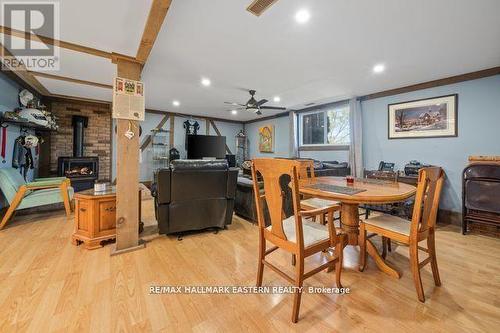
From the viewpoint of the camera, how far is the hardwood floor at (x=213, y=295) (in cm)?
139

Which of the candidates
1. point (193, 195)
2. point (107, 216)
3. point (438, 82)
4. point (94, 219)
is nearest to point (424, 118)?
point (438, 82)

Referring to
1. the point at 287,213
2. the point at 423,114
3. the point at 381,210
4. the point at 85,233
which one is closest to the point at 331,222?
the point at 287,213

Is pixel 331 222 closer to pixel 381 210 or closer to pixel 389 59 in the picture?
pixel 389 59

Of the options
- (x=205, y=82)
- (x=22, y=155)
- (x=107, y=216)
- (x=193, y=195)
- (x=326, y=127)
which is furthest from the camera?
(x=326, y=127)

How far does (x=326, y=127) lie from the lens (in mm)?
5672

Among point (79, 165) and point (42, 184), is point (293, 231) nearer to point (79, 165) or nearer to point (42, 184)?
point (42, 184)

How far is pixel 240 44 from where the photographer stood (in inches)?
101

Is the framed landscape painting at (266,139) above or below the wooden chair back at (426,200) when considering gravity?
above

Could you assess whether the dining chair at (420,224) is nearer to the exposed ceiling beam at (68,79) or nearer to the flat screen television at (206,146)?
the exposed ceiling beam at (68,79)

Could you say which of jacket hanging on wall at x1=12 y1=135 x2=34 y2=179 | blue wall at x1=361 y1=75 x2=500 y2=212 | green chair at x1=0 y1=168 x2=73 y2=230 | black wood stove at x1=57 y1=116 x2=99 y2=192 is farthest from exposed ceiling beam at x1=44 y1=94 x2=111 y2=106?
blue wall at x1=361 y1=75 x2=500 y2=212

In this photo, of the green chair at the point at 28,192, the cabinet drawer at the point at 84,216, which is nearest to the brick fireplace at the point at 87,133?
the green chair at the point at 28,192

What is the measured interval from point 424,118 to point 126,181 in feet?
16.2

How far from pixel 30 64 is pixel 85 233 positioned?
2840mm

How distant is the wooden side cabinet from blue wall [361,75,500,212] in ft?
16.1
